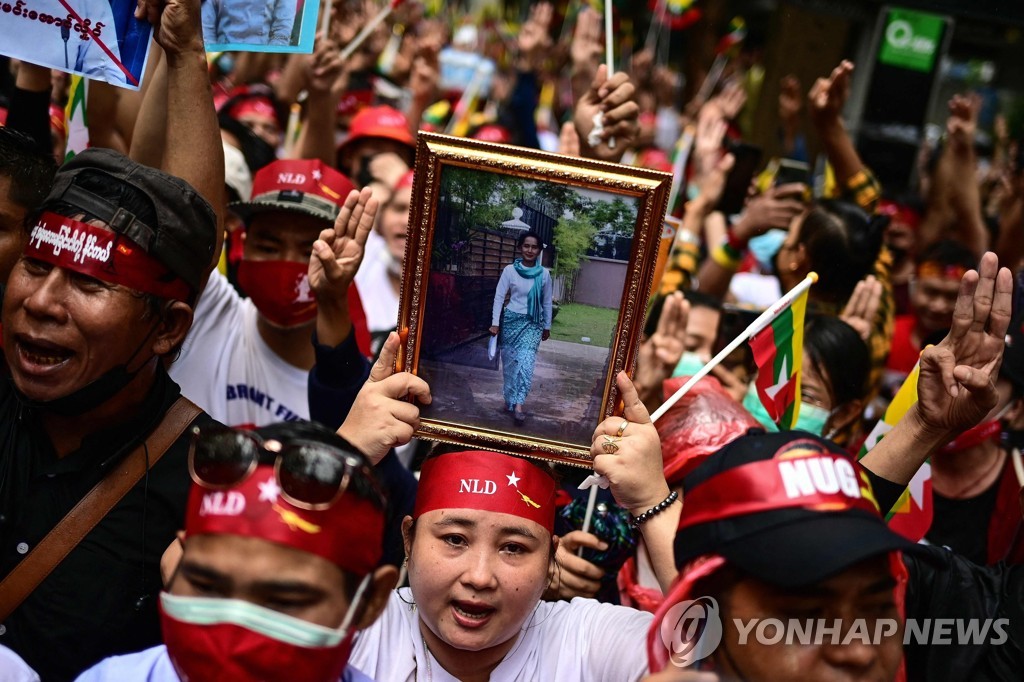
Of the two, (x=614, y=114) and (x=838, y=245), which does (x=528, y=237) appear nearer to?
(x=614, y=114)

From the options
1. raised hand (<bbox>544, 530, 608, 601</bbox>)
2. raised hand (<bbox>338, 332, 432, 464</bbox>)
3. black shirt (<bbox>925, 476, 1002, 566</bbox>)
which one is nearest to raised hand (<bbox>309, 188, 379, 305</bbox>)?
raised hand (<bbox>338, 332, 432, 464</bbox>)

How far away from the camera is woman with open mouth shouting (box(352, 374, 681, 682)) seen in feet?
7.89

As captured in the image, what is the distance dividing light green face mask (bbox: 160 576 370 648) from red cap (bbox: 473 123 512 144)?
566cm

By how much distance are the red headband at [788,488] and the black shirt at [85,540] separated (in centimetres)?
133

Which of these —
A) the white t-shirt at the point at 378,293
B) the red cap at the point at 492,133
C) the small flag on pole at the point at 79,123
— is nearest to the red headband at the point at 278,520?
the small flag on pole at the point at 79,123

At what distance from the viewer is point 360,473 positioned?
194 centimetres

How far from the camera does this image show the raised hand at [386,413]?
7.97 feet

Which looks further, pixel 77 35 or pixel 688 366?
pixel 688 366

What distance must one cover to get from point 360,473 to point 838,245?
306 centimetres

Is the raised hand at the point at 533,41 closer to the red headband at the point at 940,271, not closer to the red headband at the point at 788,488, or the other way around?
the red headband at the point at 940,271

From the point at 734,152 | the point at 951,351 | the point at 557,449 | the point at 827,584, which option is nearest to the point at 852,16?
the point at 734,152

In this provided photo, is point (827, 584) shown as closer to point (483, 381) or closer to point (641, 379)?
point (483, 381)

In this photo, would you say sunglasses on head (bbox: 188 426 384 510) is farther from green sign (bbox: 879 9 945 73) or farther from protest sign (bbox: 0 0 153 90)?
green sign (bbox: 879 9 945 73)

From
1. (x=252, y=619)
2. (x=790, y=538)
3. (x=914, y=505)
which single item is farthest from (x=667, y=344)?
(x=252, y=619)
